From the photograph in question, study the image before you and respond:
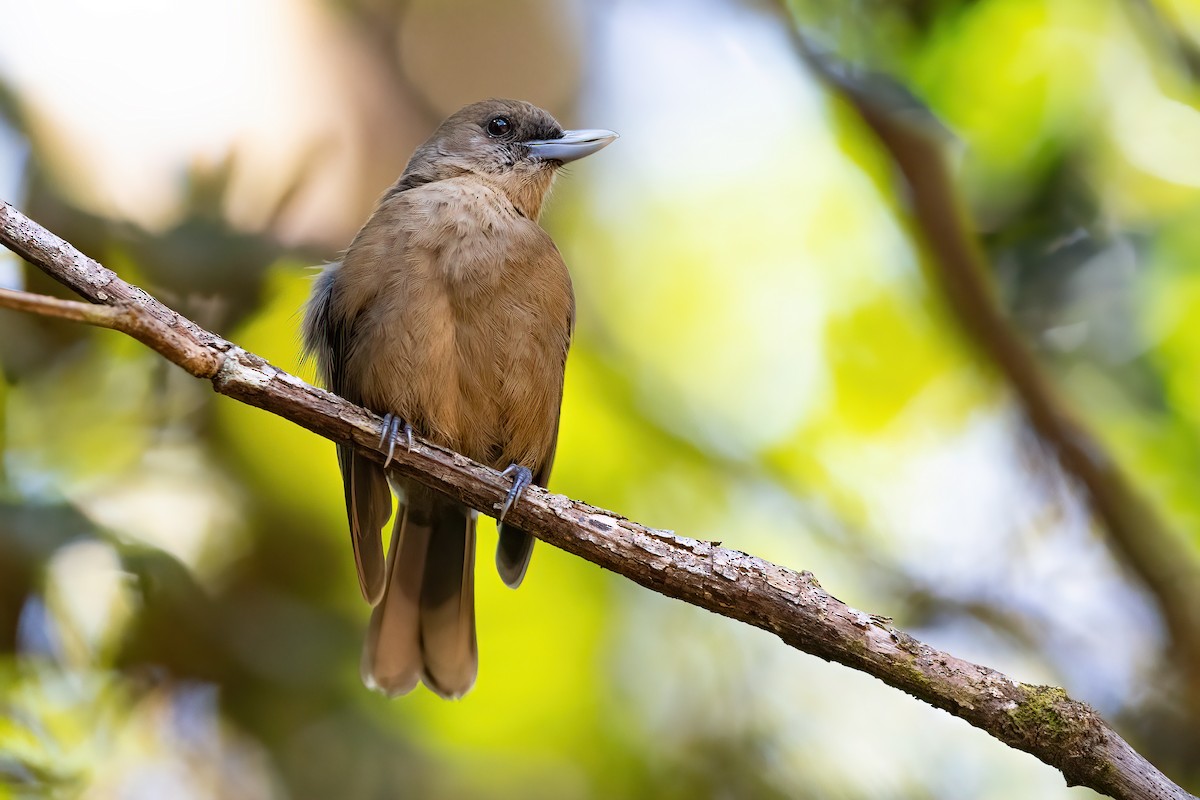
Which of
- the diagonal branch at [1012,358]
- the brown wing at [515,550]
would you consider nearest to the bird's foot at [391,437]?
the brown wing at [515,550]

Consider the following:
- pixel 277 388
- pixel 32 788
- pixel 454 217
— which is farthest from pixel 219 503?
pixel 277 388

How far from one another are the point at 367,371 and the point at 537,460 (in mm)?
768

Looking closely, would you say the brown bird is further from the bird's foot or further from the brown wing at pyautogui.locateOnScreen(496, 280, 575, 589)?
the bird's foot

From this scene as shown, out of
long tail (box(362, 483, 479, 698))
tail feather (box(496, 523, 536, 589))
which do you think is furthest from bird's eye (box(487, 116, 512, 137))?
tail feather (box(496, 523, 536, 589))

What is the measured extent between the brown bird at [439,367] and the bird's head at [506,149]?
4cm

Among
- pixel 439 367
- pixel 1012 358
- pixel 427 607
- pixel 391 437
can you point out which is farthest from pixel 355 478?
pixel 1012 358

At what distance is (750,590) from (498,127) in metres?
2.99

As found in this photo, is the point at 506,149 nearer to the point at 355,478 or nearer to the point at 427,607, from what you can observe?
the point at 355,478

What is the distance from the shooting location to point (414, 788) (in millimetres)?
4660

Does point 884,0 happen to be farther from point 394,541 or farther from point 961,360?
point 394,541

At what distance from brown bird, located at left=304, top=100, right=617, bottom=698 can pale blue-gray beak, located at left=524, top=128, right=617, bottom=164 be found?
270mm

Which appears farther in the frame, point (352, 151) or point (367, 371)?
point (352, 151)

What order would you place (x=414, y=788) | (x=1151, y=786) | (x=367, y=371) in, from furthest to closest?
(x=414, y=788), (x=367, y=371), (x=1151, y=786)

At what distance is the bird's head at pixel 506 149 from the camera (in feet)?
16.0
